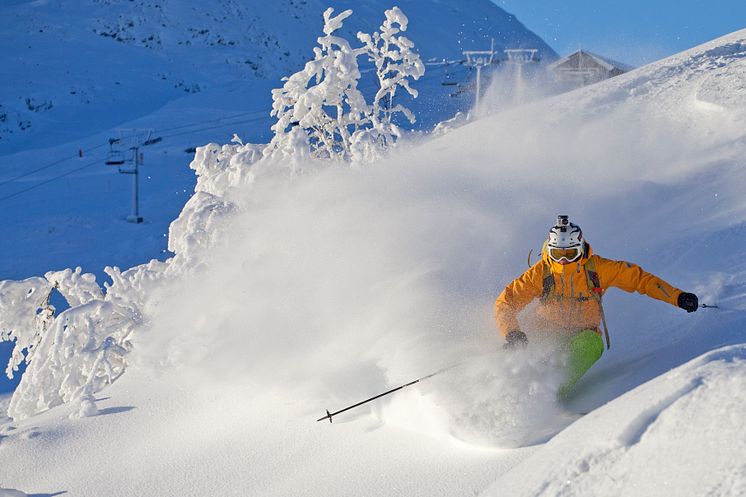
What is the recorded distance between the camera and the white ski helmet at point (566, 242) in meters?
5.06

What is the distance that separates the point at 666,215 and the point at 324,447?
14.5 ft

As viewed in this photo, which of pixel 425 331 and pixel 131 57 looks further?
pixel 131 57

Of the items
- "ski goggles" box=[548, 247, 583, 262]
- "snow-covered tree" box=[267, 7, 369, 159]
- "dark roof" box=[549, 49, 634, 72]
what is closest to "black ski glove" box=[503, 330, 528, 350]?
"ski goggles" box=[548, 247, 583, 262]

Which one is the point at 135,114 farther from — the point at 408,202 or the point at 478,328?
the point at 478,328

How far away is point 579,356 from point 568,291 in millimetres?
509

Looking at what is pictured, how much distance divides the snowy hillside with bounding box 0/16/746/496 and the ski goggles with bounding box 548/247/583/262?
0.66 metres

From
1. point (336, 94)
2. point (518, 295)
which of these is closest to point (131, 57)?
point (336, 94)

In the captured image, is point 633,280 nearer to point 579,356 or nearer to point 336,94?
point 579,356

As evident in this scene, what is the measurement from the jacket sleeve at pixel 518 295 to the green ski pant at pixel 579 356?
0.42 meters

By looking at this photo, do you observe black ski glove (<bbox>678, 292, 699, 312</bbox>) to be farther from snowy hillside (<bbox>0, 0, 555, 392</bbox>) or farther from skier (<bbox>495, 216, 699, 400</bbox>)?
snowy hillside (<bbox>0, 0, 555, 392</bbox>)

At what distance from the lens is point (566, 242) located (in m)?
5.06

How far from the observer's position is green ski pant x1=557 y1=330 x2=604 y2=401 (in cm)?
472

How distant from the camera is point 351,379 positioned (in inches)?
227

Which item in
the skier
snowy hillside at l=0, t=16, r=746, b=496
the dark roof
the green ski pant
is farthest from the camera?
the dark roof
